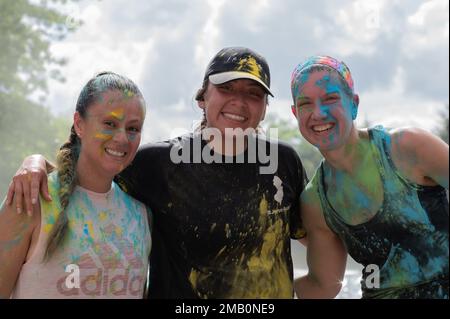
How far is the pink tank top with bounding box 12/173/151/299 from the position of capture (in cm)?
291

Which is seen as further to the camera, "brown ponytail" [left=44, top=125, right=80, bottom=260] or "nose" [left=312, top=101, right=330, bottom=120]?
"nose" [left=312, top=101, right=330, bottom=120]

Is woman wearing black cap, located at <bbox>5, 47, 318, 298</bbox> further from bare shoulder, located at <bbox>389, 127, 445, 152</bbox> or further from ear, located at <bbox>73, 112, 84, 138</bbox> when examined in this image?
bare shoulder, located at <bbox>389, 127, 445, 152</bbox>

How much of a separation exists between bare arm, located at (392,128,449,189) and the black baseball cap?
926mm

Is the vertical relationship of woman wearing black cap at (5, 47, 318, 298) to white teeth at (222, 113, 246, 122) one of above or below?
below

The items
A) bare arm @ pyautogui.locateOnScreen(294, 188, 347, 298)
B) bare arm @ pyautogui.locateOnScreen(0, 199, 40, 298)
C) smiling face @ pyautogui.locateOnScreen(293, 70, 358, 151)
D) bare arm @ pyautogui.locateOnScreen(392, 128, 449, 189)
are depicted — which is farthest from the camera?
bare arm @ pyautogui.locateOnScreen(294, 188, 347, 298)

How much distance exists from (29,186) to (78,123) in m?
0.52

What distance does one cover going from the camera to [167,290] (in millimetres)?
3404

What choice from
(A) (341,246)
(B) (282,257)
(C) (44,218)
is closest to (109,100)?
(C) (44,218)

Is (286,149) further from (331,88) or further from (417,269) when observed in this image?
(417,269)

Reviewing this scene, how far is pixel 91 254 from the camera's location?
3.02 m

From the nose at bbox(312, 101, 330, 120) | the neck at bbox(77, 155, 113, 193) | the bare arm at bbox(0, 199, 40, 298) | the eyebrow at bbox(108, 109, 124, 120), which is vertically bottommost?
the bare arm at bbox(0, 199, 40, 298)

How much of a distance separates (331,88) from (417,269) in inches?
46.2

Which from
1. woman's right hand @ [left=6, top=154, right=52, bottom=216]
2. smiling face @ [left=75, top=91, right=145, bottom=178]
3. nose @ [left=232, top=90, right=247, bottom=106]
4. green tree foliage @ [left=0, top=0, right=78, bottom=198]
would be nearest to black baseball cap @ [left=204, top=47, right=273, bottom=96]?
nose @ [left=232, top=90, right=247, bottom=106]

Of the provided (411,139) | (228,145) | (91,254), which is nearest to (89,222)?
(91,254)
